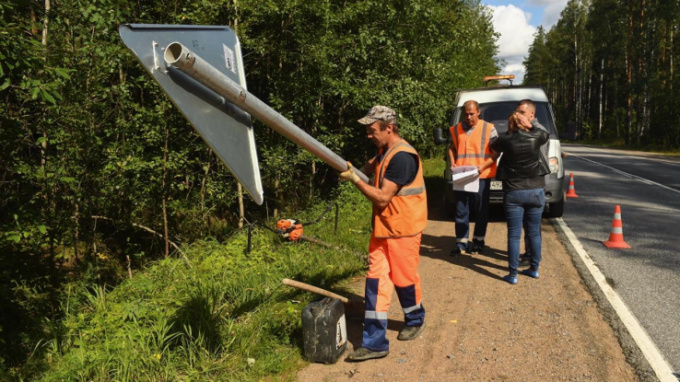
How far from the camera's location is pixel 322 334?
4.13m

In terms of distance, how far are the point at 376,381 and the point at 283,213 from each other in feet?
24.9

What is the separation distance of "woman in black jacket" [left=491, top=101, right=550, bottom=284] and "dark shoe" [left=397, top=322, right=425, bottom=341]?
1885mm

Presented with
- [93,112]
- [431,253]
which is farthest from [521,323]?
[93,112]

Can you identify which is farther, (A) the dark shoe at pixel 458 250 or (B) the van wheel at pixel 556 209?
(B) the van wheel at pixel 556 209

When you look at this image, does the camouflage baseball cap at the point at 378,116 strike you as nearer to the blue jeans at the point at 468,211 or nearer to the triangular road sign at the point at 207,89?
the triangular road sign at the point at 207,89

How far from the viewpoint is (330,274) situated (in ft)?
20.3

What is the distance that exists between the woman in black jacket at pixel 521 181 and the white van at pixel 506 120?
2.91 metres

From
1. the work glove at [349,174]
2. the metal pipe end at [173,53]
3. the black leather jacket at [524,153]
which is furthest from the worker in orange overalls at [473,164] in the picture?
the metal pipe end at [173,53]

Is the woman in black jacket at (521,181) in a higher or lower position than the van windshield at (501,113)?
lower

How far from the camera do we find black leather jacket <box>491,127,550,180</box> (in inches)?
233

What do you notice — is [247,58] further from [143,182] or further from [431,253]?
[431,253]

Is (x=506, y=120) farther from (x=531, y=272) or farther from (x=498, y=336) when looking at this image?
(x=498, y=336)

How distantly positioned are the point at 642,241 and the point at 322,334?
5956 mm

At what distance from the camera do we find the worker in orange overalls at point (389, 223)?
4.04 m
